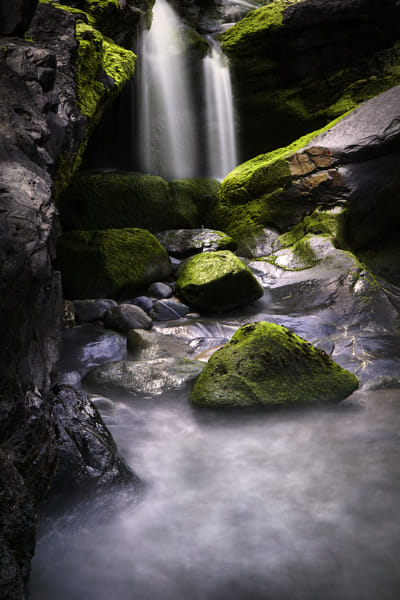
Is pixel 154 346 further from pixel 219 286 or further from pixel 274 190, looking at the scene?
pixel 274 190

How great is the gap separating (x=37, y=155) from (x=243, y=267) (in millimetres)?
3166

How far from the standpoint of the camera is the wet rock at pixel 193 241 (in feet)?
25.8

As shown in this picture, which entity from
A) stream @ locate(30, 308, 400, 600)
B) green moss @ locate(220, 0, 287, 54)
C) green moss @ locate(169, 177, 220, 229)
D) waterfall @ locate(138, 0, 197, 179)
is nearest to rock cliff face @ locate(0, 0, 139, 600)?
stream @ locate(30, 308, 400, 600)

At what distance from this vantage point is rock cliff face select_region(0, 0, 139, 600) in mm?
1612

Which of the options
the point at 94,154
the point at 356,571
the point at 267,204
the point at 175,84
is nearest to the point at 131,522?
the point at 356,571

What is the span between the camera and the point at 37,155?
363 cm

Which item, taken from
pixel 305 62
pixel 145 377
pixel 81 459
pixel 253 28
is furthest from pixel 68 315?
pixel 253 28

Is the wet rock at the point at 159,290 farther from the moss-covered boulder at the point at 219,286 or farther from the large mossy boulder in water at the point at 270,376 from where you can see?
the large mossy boulder in water at the point at 270,376

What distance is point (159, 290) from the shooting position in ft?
20.8

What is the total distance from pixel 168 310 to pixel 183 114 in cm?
742

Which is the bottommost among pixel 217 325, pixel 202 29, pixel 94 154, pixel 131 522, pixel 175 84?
pixel 217 325

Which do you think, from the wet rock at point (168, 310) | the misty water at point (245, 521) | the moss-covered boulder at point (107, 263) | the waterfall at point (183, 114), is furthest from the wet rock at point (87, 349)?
the waterfall at point (183, 114)

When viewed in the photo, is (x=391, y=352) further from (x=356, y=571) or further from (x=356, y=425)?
(x=356, y=571)

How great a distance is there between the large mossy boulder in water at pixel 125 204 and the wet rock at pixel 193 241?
67 centimetres
